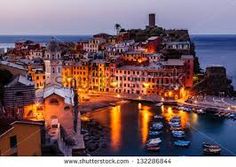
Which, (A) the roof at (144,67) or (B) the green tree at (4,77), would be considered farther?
(A) the roof at (144,67)

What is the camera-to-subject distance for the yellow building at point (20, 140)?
7.52 feet

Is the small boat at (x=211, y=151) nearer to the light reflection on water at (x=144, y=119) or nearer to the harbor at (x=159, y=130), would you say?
the harbor at (x=159, y=130)

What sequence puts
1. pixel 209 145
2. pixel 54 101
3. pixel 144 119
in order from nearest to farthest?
pixel 209 145 < pixel 54 101 < pixel 144 119

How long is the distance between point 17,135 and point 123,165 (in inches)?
34.5

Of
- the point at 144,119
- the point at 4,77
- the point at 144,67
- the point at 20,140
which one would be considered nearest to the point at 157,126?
the point at 144,119

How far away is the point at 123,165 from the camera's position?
1.65m

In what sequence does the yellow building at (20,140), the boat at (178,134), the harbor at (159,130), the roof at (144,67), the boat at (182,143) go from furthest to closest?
the roof at (144,67)
the boat at (178,134)
the boat at (182,143)
the harbor at (159,130)
the yellow building at (20,140)

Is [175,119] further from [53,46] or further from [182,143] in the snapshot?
[53,46]

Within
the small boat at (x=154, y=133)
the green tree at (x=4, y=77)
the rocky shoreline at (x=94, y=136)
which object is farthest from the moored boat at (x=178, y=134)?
the green tree at (x=4, y=77)

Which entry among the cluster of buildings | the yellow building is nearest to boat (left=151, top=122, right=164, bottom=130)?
the cluster of buildings

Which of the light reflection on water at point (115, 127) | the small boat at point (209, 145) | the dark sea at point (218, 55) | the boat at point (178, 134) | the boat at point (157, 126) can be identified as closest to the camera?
the small boat at point (209, 145)

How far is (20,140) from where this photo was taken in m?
2.33

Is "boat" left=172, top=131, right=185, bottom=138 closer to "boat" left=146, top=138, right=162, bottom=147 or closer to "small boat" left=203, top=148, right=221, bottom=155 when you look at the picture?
"boat" left=146, top=138, right=162, bottom=147

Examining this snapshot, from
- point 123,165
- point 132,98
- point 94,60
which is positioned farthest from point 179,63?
point 123,165
